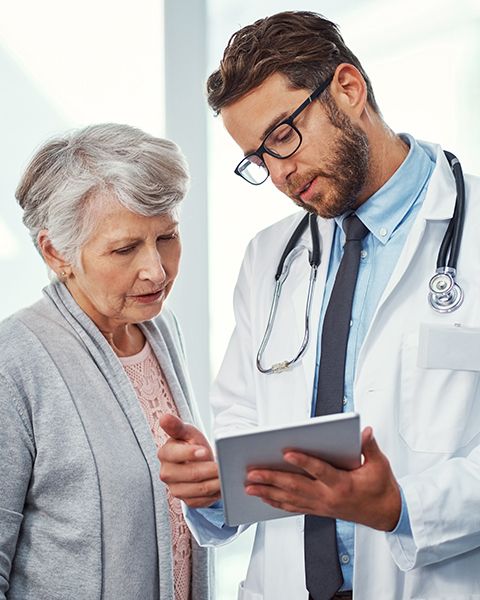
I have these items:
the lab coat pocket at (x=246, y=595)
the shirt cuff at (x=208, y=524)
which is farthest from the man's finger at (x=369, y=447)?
the lab coat pocket at (x=246, y=595)

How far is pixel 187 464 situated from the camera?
4.39 ft

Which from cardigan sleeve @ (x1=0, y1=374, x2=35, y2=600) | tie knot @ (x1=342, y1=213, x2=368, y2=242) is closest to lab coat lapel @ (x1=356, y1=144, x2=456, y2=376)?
tie knot @ (x1=342, y1=213, x2=368, y2=242)

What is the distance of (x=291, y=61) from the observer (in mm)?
1506

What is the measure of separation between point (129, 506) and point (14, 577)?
226 millimetres

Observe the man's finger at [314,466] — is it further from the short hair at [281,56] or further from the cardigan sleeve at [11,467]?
the short hair at [281,56]

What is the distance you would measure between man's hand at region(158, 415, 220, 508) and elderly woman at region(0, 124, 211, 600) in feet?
0.50

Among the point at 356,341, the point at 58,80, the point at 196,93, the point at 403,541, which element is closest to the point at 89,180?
the point at 356,341

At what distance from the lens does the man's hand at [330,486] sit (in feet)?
3.70

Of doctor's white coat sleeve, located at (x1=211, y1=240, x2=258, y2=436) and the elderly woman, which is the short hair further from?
doctor's white coat sleeve, located at (x1=211, y1=240, x2=258, y2=436)

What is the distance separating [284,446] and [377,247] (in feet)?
1.87

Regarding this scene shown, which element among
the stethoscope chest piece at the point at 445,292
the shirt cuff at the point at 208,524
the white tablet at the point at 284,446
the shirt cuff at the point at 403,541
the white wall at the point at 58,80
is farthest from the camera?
the white wall at the point at 58,80

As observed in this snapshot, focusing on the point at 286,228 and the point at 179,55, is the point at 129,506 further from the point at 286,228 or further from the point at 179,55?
the point at 179,55

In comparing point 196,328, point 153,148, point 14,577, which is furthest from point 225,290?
point 14,577

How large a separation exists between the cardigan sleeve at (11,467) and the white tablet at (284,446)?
0.39 metres
